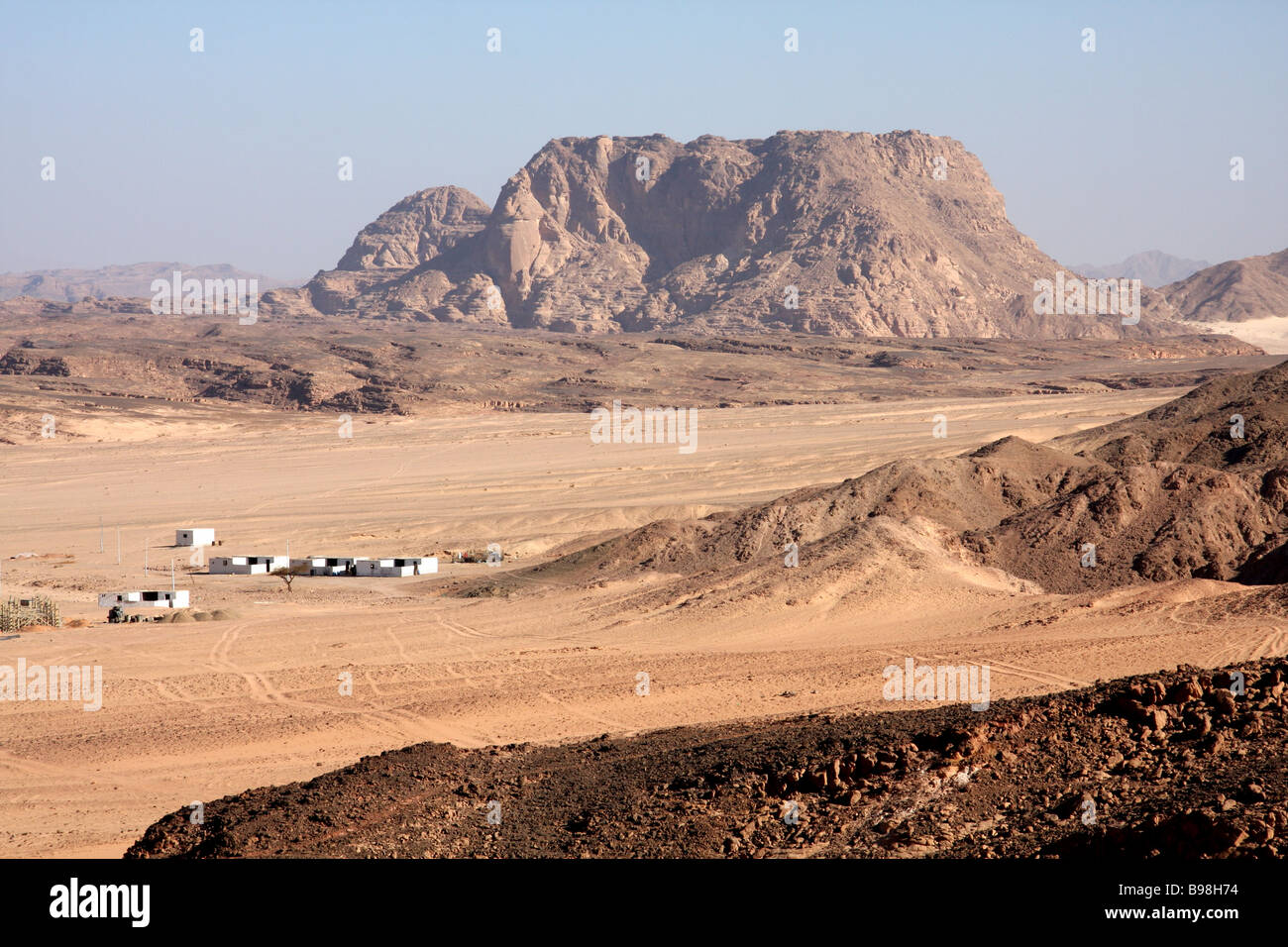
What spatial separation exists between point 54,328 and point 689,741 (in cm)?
15108

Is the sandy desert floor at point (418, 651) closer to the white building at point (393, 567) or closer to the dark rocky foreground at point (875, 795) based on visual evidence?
the white building at point (393, 567)

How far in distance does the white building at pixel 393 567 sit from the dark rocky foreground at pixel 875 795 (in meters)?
22.9

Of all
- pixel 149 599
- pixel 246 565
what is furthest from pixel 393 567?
pixel 149 599

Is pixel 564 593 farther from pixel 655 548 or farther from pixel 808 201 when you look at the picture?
pixel 808 201

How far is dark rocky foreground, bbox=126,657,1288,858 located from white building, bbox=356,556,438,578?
22902 mm

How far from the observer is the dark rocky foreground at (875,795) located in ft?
33.8

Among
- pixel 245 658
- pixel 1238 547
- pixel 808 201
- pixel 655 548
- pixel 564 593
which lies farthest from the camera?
pixel 808 201

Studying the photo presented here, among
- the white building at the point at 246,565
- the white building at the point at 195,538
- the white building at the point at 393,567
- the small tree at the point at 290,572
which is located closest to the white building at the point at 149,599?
the small tree at the point at 290,572

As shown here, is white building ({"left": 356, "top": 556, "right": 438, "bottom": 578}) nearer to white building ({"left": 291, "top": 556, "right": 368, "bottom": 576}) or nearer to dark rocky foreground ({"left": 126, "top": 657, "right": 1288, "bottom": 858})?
white building ({"left": 291, "top": 556, "right": 368, "bottom": 576})

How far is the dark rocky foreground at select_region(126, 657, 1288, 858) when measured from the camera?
1031cm

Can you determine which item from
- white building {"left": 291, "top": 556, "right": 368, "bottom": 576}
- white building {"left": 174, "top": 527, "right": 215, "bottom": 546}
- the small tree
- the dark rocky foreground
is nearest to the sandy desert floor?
white building {"left": 174, "top": 527, "right": 215, "bottom": 546}
